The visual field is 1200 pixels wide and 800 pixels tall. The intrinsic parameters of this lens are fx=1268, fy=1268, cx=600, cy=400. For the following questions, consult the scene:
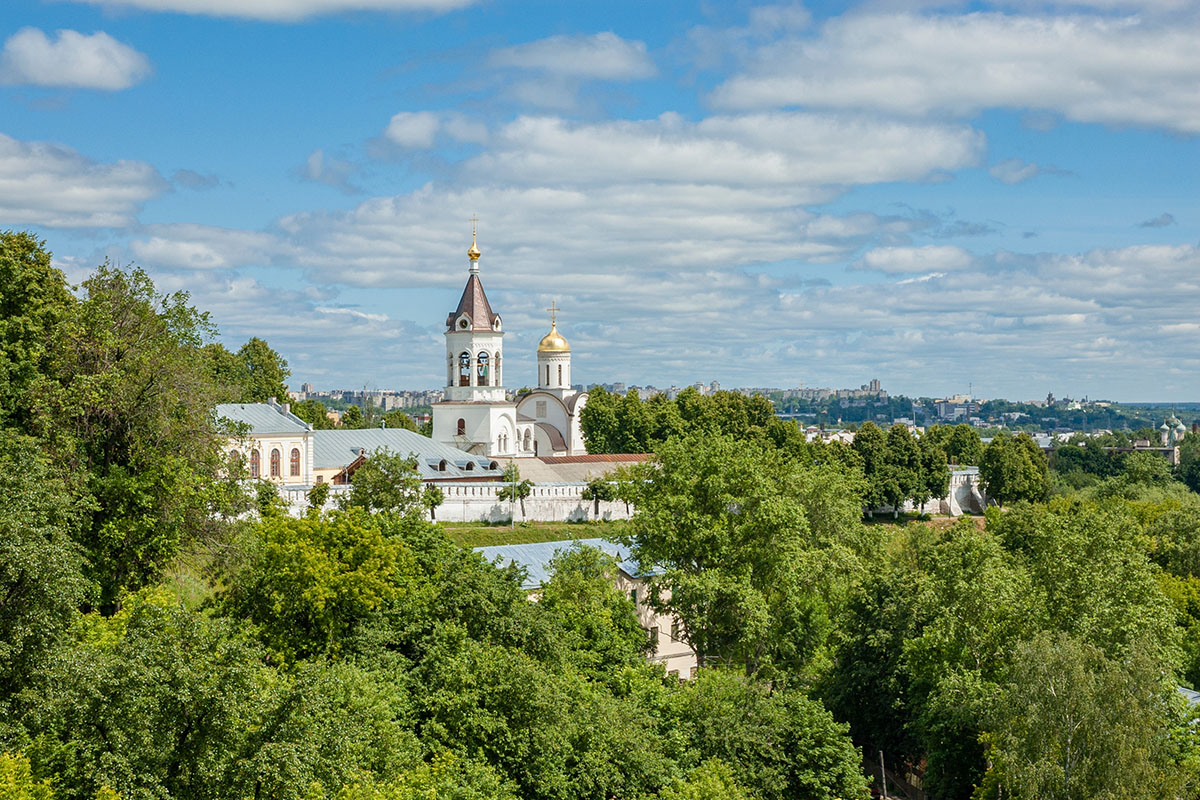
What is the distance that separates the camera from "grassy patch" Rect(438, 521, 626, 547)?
5216cm

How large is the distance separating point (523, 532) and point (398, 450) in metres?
15.5

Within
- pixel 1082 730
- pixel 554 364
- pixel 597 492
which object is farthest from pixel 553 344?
pixel 1082 730

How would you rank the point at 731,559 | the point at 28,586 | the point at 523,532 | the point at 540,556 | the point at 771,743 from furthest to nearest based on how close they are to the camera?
1. the point at 523,532
2. the point at 540,556
3. the point at 731,559
4. the point at 771,743
5. the point at 28,586

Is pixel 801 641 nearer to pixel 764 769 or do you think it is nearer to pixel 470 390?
pixel 764 769

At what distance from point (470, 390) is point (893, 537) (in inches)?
1190

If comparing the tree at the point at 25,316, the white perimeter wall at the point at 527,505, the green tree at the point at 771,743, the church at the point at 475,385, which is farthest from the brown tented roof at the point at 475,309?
the green tree at the point at 771,743

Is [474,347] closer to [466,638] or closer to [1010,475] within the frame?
[1010,475]

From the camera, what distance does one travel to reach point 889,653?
114 ft

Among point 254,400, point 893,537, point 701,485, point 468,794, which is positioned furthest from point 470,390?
point 468,794

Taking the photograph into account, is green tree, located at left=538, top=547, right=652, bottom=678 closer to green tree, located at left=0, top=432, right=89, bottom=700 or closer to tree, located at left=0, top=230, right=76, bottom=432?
green tree, located at left=0, top=432, right=89, bottom=700

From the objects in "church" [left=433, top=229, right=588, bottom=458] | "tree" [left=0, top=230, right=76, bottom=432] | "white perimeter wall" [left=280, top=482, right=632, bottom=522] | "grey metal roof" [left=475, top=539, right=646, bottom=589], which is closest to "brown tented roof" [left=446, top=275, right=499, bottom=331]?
"church" [left=433, top=229, right=588, bottom=458]

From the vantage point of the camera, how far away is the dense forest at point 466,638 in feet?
62.7

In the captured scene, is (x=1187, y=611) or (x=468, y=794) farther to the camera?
(x=1187, y=611)

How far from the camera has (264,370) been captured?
7931cm
